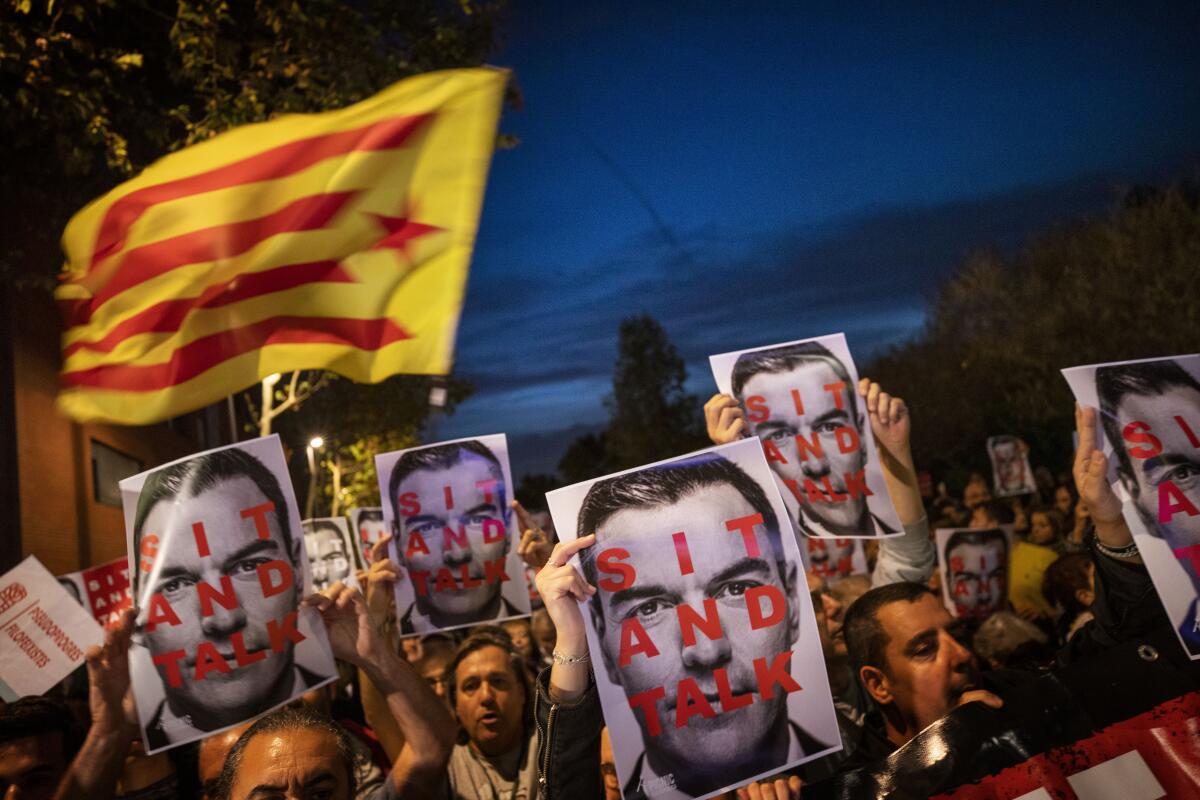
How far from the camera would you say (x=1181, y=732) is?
323 cm

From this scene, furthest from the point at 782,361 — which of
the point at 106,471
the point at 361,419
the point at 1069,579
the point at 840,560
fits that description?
the point at 361,419

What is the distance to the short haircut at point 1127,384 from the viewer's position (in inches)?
139

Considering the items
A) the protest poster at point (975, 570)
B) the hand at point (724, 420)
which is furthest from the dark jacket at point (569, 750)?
the protest poster at point (975, 570)

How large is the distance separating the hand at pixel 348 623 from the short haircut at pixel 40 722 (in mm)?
1155

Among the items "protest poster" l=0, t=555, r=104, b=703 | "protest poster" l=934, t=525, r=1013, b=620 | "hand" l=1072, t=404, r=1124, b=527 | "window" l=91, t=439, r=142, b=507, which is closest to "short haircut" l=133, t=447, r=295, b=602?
"protest poster" l=0, t=555, r=104, b=703

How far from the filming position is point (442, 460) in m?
5.98

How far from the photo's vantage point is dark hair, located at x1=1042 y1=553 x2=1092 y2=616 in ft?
20.6

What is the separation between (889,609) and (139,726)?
101 inches

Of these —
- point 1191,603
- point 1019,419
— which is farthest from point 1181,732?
point 1019,419

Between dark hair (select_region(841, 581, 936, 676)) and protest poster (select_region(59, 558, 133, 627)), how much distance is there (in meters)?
4.44

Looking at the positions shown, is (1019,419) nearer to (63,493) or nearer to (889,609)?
(63,493)

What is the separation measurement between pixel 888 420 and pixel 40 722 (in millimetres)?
3394

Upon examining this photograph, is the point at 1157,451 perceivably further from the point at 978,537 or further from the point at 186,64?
the point at 186,64

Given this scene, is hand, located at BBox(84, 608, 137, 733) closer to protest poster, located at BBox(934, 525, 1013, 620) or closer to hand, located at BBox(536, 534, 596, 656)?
hand, located at BBox(536, 534, 596, 656)
